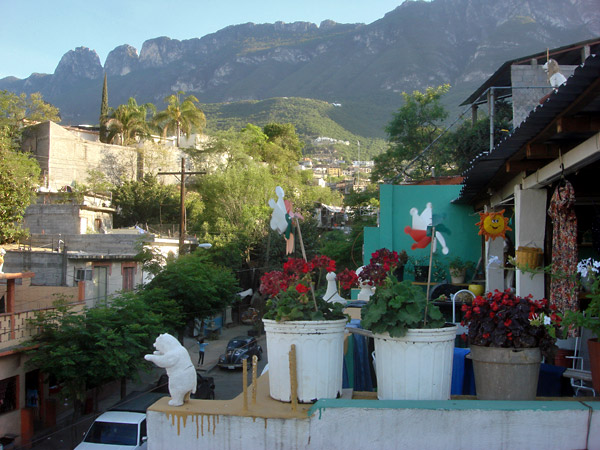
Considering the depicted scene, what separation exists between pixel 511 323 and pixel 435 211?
8794mm

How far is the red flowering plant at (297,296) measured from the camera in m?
3.76

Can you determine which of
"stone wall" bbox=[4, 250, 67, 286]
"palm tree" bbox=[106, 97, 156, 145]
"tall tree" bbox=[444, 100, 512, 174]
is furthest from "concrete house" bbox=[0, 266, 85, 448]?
"palm tree" bbox=[106, 97, 156, 145]

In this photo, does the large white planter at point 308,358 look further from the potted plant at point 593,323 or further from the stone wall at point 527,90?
the stone wall at point 527,90

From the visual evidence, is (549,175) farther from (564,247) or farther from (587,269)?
(587,269)

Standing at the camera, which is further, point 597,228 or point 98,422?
point 98,422

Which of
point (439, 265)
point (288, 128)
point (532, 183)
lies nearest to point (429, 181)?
point (439, 265)

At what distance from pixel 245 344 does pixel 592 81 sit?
20.1 meters

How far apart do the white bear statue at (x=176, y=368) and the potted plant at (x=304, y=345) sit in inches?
21.8

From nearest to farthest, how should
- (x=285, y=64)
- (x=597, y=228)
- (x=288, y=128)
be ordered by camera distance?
(x=597, y=228), (x=288, y=128), (x=285, y=64)

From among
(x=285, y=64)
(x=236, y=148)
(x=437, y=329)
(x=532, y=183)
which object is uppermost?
(x=285, y=64)

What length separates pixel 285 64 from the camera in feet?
531

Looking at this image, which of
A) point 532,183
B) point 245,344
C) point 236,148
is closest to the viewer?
point 532,183

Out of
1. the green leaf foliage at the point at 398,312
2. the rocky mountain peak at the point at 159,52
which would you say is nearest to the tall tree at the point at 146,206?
the green leaf foliage at the point at 398,312

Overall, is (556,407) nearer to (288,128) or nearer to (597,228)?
(597,228)
